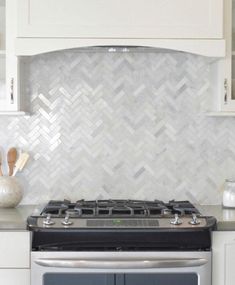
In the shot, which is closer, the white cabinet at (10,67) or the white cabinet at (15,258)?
the white cabinet at (15,258)

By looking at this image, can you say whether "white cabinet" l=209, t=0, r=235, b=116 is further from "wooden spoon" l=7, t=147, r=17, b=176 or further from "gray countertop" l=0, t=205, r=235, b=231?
"wooden spoon" l=7, t=147, r=17, b=176

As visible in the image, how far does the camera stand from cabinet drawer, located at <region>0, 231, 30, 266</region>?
9.74 ft

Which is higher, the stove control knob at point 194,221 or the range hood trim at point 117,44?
the range hood trim at point 117,44

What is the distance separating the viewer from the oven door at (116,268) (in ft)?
9.52

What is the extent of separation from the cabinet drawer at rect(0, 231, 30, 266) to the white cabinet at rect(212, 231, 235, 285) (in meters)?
0.82

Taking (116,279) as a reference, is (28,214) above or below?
above

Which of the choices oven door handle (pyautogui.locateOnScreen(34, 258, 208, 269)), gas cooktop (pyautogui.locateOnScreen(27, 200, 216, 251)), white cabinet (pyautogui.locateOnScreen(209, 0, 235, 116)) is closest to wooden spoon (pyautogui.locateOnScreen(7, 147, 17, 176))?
gas cooktop (pyautogui.locateOnScreen(27, 200, 216, 251))

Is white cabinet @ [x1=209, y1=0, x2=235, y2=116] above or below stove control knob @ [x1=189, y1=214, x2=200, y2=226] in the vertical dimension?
above

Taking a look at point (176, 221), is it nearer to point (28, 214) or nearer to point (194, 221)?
point (194, 221)

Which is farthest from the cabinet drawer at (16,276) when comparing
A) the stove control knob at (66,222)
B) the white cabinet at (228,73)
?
the white cabinet at (228,73)

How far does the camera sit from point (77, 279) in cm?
292

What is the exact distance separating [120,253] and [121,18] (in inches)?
43.4

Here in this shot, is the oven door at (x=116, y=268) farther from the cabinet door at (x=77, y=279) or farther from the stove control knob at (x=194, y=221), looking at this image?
the stove control knob at (x=194, y=221)

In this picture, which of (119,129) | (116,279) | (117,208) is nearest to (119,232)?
(116,279)
